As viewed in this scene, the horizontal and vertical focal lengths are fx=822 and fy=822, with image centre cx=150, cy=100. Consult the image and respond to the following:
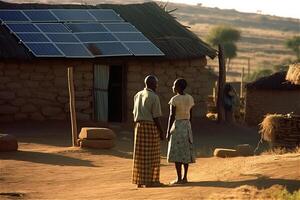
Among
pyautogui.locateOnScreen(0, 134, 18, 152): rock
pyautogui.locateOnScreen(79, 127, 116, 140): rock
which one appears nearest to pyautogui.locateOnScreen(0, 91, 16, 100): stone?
pyautogui.locateOnScreen(79, 127, 116, 140): rock

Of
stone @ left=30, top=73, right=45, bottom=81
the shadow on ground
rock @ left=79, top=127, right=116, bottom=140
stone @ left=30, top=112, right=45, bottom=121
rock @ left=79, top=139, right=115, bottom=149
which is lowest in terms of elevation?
the shadow on ground

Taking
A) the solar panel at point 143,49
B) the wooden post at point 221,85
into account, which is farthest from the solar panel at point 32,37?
the wooden post at point 221,85

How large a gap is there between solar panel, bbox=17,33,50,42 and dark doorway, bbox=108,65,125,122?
211 cm

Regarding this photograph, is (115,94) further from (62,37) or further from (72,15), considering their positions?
(72,15)

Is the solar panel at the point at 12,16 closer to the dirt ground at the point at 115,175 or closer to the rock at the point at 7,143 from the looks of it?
the dirt ground at the point at 115,175

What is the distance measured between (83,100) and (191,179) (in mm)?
9191

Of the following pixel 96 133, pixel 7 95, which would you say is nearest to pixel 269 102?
pixel 7 95

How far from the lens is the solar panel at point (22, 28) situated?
20.1 meters

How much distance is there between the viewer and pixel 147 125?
1055 centimetres

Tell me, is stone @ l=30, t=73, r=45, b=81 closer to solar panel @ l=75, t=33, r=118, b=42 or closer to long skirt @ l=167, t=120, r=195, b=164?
solar panel @ l=75, t=33, r=118, b=42

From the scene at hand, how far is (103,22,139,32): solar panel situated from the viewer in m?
21.5

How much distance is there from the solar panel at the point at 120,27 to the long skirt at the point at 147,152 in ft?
36.4

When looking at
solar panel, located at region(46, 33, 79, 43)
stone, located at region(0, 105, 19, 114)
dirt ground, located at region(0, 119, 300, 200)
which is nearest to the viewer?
dirt ground, located at region(0, 119, 300, 200)

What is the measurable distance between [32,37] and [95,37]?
174 cm
